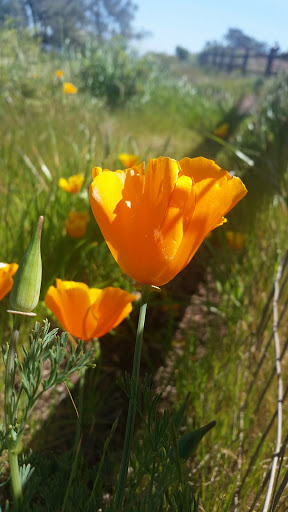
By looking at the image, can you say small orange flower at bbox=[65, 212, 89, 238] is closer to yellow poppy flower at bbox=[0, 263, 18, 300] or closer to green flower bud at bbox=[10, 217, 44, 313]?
yellow poppy flower at bbox=[0, 263, 18, 300]

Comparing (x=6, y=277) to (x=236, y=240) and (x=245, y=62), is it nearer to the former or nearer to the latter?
(x=236, y=240)

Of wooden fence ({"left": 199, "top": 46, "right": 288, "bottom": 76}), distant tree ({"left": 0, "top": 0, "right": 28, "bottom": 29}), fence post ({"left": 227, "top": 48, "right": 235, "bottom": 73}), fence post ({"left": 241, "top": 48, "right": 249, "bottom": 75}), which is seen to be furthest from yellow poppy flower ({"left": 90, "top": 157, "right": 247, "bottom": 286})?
fence post ({"left": 227, "top": 48, "right": 235, "bottom": 73})

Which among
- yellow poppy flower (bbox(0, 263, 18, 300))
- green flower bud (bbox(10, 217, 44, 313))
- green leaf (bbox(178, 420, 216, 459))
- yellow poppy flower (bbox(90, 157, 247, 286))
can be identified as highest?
yellow poppy flower (bbox(90, 157, 247, 286))

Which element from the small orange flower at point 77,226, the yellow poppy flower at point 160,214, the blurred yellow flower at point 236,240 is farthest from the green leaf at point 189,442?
the blurred yellow flower at point 236,240

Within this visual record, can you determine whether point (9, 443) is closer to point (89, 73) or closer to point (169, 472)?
point (169, 472)

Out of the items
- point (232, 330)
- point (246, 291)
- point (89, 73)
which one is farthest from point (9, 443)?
point (89, 73)

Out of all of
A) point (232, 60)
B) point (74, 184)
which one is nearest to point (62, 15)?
point (74, 184)
